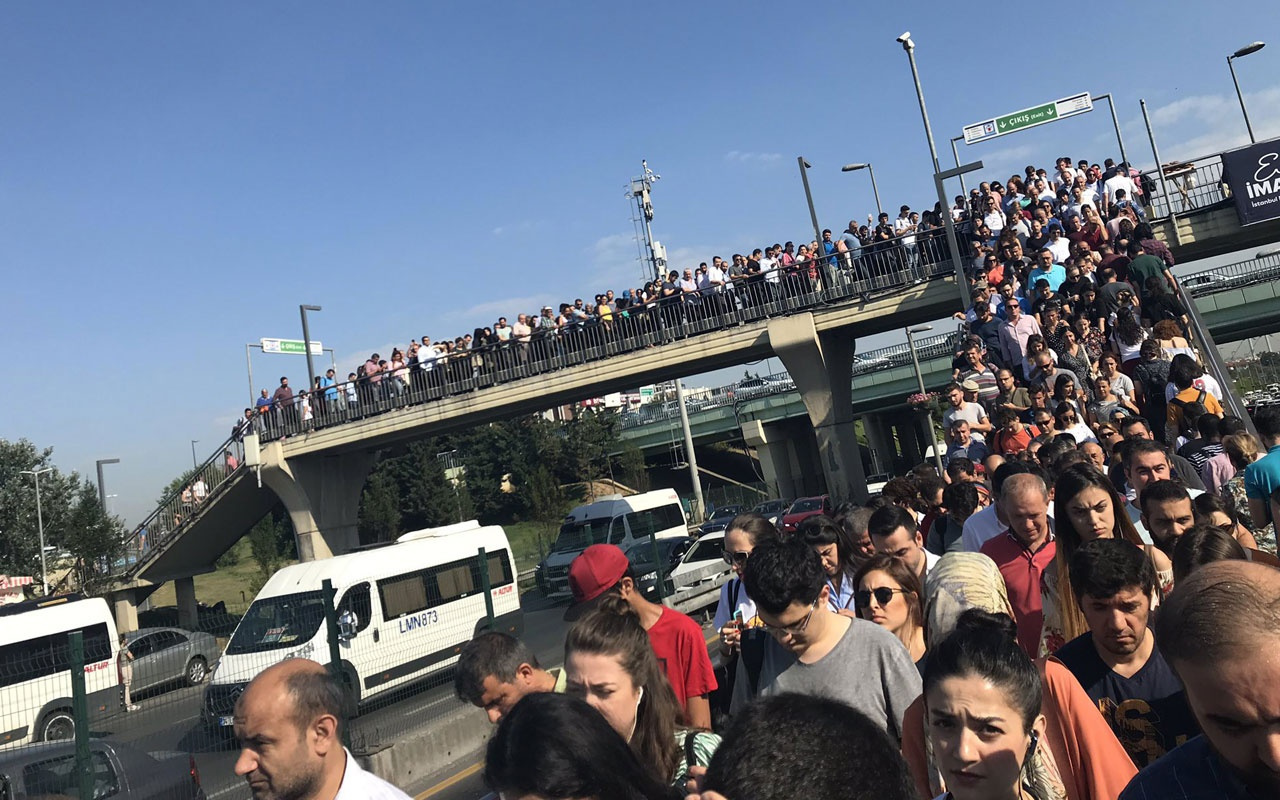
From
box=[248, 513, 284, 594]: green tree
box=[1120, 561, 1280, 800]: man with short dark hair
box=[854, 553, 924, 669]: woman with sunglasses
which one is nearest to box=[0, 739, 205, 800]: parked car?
box=[854, 553, 924, 669]: woman with sunglasses

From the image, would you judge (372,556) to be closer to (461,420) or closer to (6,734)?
(6,734)

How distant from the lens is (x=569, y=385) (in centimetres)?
2395

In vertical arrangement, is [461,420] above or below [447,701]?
above

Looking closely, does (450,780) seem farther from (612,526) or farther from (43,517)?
(43,517)

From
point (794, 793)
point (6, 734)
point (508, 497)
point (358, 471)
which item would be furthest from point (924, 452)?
point (794, 793)

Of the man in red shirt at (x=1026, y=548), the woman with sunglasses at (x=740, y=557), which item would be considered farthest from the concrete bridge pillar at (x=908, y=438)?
the man in red shirt at (x=1026, y=548)

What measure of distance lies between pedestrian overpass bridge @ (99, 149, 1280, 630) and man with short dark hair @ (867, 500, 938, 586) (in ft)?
54.6

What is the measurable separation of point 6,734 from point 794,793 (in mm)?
9174

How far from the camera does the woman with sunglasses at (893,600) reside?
373cm

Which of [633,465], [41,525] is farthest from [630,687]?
[633,465]

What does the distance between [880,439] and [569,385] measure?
152ft

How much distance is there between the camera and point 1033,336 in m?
10.8

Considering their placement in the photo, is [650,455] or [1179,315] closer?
[1179,315]

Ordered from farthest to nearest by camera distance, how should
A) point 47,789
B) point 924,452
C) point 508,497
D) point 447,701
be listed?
point 924,452, point 508,497, point 447,701, point 47,789
